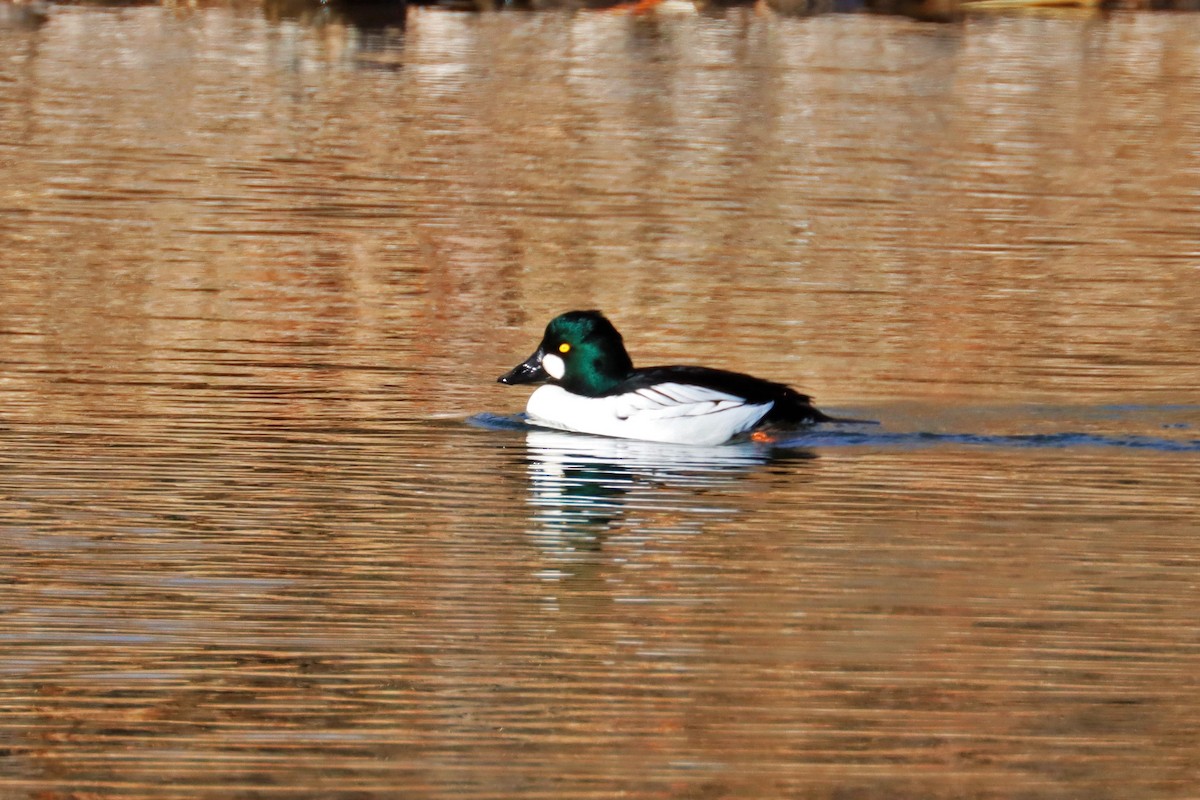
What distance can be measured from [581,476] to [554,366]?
1424 mm

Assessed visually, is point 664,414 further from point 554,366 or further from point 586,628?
point 586,628

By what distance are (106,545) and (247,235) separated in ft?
28.3

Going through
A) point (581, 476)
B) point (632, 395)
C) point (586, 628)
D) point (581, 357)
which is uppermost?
point (586, 628)

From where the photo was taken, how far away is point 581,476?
10086mm

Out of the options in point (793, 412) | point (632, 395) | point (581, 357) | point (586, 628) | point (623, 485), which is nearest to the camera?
point (586, 628)

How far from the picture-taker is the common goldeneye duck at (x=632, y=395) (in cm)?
1080

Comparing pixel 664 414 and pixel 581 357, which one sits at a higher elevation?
pixel 581 357

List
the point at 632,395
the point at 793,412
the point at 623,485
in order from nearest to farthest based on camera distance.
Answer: the point at 623,485 < the point at 793,412 < the point at 632,395

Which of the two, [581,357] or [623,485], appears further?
[581,357]

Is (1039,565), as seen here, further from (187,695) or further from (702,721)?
(187,695)

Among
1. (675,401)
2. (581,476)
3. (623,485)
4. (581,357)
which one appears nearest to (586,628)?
(623,485)

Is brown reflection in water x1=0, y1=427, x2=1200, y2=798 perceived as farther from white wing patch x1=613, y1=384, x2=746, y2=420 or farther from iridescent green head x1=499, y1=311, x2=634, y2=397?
iridescent green head x1=499, y1=311, x2=634, y2=397

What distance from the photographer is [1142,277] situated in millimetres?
15594

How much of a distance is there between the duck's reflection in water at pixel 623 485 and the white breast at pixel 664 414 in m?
0.06
